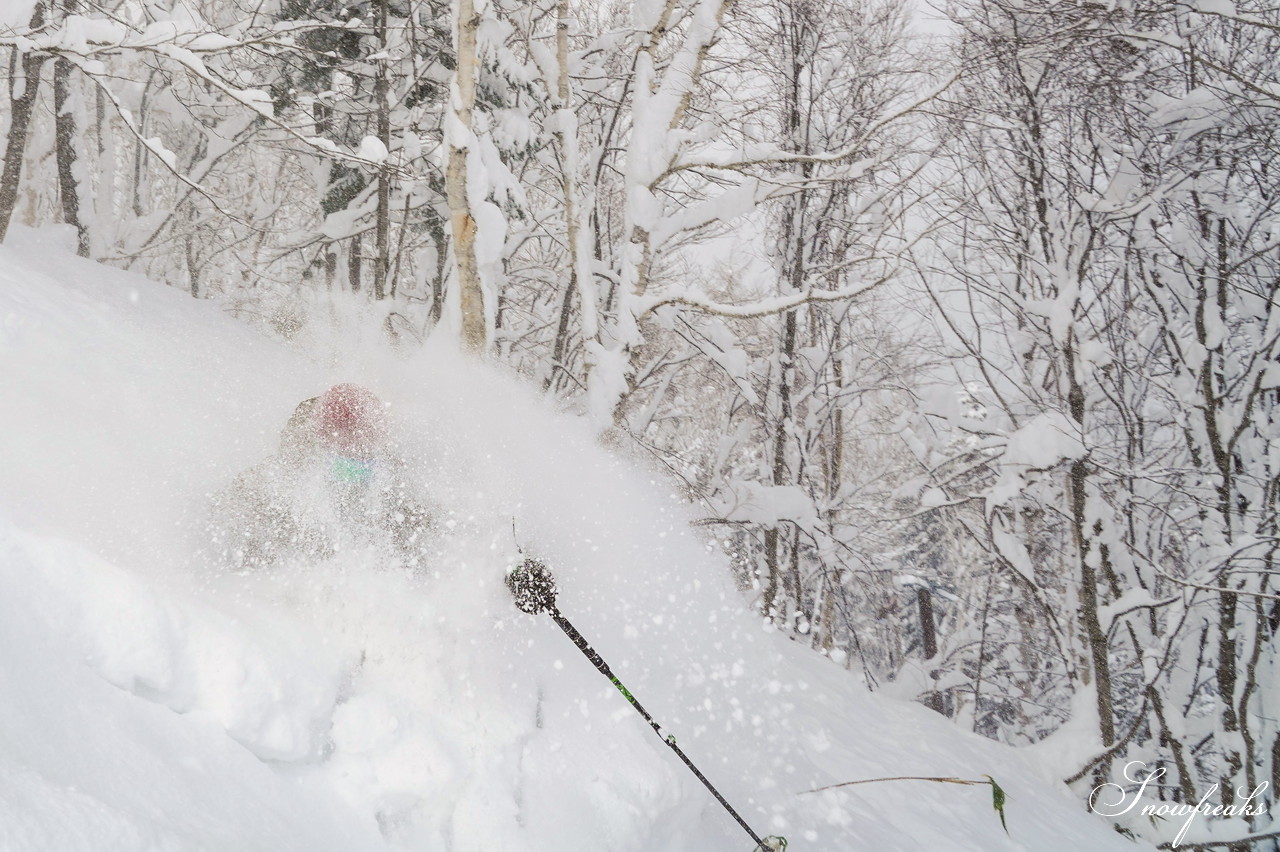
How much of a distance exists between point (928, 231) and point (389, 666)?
4.77 m

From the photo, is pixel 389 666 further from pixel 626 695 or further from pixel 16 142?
pixel 16 142

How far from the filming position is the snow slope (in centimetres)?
201

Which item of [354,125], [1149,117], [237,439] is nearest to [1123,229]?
[1149,117]

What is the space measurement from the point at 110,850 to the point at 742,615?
163 inches

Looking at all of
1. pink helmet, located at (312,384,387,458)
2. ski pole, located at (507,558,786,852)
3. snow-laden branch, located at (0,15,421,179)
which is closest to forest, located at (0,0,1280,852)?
snow-laden branch, located at (0,15,421,179)

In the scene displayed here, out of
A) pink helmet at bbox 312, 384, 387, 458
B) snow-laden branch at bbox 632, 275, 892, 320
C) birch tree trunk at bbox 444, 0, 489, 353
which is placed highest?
birch tree trunk at bbox 444, 0, 489, 353

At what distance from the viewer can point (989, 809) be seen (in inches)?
176

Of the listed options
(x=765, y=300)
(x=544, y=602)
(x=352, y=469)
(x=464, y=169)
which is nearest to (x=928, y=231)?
(x=765, y=300)

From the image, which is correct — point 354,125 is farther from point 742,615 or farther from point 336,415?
point 742,615

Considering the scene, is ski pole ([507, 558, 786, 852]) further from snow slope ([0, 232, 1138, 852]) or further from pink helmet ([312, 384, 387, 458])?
pink helmet ([312, 384, 387, 458])

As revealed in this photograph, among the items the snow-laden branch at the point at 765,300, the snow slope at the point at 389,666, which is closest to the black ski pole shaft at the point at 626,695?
the snow slope at the point at 389,666

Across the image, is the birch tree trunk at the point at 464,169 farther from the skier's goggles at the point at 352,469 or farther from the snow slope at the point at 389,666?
the skier's goggles at the point at 352,469

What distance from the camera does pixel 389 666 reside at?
2.84 m

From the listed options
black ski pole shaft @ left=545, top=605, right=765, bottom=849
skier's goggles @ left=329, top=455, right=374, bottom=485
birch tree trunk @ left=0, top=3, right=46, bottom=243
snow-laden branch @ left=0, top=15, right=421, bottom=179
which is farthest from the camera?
birch tree trunk @ left=0, top=3, right=46, bottom=243
